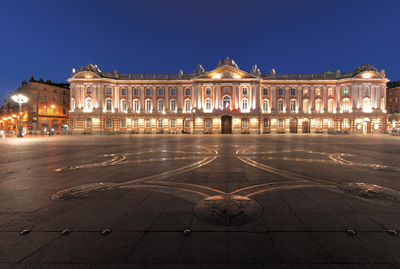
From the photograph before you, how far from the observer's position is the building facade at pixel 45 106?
172 ft

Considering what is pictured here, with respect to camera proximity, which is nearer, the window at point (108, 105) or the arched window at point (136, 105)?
the window at point (108, 105)

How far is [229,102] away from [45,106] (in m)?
53.4

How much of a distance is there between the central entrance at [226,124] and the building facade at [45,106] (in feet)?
149

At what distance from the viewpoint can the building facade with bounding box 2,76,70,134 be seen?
52.3 metres

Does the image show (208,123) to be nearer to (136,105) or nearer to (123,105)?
(136,105)

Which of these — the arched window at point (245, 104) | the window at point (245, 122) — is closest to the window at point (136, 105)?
the arched window at point (245, 104)

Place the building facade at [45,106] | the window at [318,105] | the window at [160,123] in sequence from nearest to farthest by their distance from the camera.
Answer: the window at [318,105] → the window at [160,123] → the building facade at [45,106]

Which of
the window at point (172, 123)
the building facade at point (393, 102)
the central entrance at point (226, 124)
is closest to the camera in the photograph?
the central entrance at point (226, 124)

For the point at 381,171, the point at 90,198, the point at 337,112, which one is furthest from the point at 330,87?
the point at 90,198

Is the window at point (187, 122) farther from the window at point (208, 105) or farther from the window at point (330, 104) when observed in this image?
the window at point (330, 104)

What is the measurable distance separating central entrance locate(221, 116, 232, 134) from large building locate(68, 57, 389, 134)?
0.82 feet

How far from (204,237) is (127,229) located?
132cm

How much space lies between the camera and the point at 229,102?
1815 inches

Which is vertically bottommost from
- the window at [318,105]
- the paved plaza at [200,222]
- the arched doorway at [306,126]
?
the paved plaza at [200,222]
